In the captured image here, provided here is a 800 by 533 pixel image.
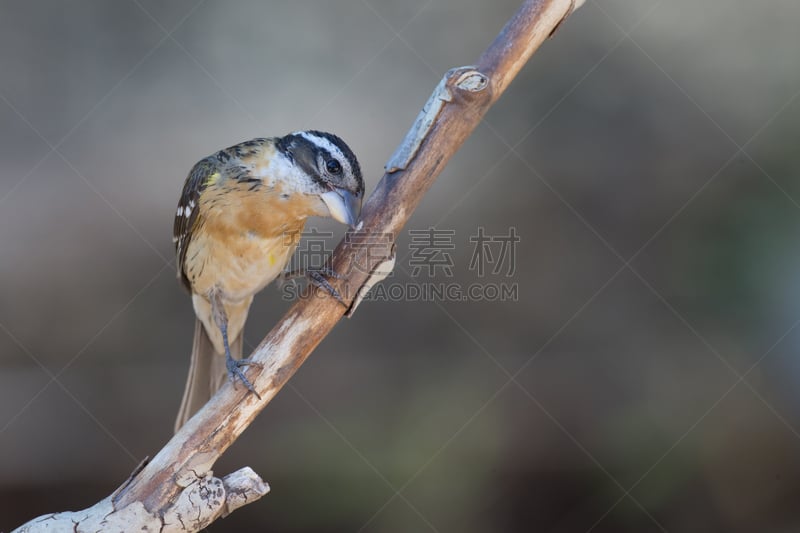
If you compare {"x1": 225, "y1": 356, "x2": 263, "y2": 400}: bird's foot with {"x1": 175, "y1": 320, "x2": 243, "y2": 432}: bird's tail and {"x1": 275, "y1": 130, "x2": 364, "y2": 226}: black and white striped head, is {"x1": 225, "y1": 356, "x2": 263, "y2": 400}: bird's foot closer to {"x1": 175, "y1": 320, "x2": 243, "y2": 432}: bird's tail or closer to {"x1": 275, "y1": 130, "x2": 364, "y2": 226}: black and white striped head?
{"x1": 275, "y1": 130, "x2": 364, "y2": 226}: black and white striped head

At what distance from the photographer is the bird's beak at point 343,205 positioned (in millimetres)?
1774

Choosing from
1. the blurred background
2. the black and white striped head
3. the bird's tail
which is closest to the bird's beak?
the black and white striped head

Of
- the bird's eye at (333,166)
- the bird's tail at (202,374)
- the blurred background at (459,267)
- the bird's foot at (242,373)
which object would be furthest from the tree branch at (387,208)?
the blurred background at (459,267)

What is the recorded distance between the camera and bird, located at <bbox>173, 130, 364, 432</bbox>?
1.88 meters

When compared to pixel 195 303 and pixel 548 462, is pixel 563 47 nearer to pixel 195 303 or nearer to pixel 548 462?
pixel 548 462

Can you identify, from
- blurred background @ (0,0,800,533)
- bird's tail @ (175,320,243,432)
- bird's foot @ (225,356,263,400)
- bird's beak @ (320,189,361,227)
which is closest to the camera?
bird's foot @ (225,356,263,400)

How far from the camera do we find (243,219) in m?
2.05

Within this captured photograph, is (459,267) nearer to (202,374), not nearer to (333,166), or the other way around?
(202,374)

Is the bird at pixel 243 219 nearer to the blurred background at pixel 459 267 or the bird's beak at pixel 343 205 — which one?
the bird's beak at pixel 343 205

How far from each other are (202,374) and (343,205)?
2.98 ft

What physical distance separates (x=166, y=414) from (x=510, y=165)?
199 centimetres

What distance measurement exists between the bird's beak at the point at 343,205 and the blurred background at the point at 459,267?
5.37 ft

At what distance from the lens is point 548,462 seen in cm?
324

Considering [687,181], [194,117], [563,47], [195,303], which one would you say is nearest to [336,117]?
[194,117]
